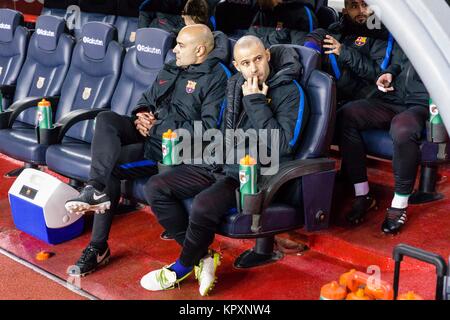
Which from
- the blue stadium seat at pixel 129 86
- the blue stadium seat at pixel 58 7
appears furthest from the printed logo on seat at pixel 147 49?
the blue stadium seat at pixel 58 7

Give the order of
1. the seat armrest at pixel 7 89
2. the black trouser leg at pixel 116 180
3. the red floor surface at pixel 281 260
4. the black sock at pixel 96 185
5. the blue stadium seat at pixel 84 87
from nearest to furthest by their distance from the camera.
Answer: the red floor surface at pixel 281 260, the black sock at pixel 96 185, the black trouser leg at pixel 116 180, the blue stadium seat at pixel 84 87, the seat armrest at pixel 7 89

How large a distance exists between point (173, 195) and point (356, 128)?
1.07m

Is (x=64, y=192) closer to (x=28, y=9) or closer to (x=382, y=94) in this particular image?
(x=382, y=94)

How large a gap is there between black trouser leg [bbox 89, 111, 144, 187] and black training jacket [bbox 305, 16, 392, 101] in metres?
1.24

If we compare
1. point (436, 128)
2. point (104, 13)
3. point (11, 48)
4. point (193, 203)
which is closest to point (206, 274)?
point (193, 203)

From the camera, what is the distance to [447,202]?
357cm

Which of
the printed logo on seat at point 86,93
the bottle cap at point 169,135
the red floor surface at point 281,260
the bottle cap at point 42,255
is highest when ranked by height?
the printed logo on seat at point 86,93

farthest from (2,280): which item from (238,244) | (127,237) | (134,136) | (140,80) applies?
(140,80)

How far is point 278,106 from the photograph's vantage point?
301cm

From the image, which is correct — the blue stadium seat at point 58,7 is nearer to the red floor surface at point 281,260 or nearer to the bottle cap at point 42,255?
the red floor surface at point 281,260

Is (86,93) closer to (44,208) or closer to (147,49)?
(147,49)

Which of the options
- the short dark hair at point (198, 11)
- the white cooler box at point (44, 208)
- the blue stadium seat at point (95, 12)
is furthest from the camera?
the blue stadium seat at point (95, 12)

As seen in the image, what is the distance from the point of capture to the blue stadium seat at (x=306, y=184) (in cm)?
281

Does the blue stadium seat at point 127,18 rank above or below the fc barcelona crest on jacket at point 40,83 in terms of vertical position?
above
